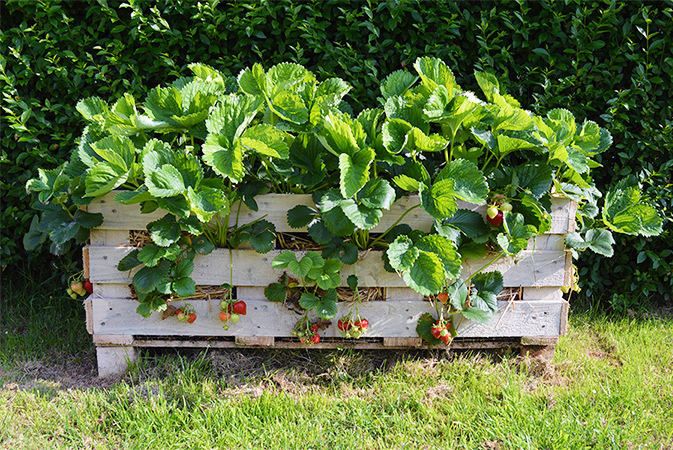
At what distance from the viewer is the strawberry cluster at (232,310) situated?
1.85m

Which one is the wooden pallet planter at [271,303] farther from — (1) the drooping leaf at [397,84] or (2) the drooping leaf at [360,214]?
(1) the drooping leaf at [397,84]

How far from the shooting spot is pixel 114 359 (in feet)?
6.45

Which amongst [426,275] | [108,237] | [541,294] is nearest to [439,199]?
[426,275]

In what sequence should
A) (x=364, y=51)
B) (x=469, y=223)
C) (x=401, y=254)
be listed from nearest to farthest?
(x=401, y=254) < (x=469, y=223) < (x=364, y=51)

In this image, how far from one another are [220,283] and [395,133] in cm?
78

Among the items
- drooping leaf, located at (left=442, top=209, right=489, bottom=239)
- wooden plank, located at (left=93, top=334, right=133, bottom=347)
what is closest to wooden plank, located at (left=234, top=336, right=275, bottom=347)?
wooden plank, located at (left=93, top=334, right=133, bottom=347)

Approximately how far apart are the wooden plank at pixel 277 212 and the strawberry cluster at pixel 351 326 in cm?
32

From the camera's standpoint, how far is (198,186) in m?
1.65

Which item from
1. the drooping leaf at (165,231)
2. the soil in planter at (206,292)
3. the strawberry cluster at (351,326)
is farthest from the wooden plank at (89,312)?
the strawberry cluster at (351,326)

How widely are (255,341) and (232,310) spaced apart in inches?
6.3

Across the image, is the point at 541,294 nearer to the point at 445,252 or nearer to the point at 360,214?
the point at 445,252

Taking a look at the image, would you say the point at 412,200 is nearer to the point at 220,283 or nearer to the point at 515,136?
the point at 515,136

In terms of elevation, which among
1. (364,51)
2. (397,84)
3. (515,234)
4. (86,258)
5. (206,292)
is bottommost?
(206,292)

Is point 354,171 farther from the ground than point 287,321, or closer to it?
farther from the ground
